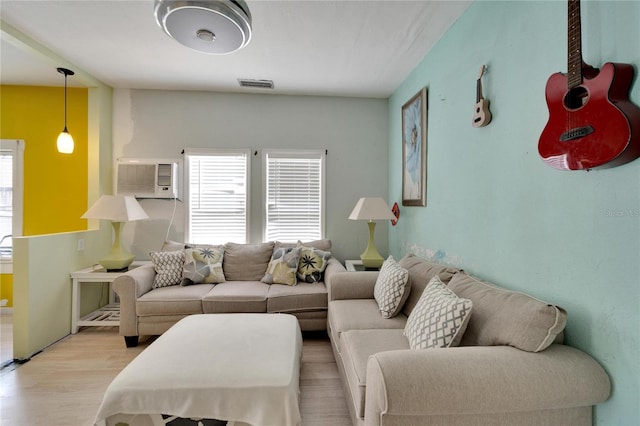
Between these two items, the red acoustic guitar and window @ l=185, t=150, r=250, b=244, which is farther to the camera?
window @ l=185, t=150, r=250, b=244

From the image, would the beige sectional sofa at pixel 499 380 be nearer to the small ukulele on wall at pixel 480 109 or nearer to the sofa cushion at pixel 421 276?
the sofa cushion at pixel 421 276

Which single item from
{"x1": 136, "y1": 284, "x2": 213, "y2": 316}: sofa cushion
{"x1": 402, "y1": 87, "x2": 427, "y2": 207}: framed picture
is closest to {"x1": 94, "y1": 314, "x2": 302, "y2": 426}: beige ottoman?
{"x1": 136, "y1": 284, "x2": 213, "y2": 316}: sofa cushion

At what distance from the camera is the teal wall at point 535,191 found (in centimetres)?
106

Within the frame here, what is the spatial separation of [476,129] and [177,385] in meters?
2.24

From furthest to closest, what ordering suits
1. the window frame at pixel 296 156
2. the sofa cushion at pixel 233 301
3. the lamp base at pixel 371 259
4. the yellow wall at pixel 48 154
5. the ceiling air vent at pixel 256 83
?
1. the window frame at pixel 296 156
2. the yellow wall at pixel 48 154
3. the ceiling air vent at pixel 256 83
4. the lamp base at pixel 371 259
5. the sofa cushion at pixel 233 301

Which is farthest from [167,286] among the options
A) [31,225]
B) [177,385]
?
[31,225]

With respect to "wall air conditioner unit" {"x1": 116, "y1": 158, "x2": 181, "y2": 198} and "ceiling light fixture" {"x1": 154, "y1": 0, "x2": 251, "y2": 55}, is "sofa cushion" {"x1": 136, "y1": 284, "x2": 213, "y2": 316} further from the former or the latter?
"ceiling light fixture" {"x1": 154, "y1": 0, "x2": 251, "y2": 55}

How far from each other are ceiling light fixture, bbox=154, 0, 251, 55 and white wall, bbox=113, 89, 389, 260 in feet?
6.23

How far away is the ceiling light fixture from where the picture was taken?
4.45 ft

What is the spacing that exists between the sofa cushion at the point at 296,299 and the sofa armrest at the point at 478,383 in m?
1.56

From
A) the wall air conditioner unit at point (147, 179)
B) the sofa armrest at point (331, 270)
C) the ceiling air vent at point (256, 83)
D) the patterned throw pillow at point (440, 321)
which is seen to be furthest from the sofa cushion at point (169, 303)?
the ceiling air vent at point (256, 83)

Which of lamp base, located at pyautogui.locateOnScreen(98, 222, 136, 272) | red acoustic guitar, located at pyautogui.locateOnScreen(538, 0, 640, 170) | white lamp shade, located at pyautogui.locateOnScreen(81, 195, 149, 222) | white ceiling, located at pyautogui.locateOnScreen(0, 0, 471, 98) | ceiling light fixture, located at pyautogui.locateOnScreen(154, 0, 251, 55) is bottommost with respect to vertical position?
lamp base, located at pyautogui.locateOnScreen(98, 222, 136, 272)

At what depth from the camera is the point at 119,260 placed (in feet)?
9.59

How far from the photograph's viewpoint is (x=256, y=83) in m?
3.25
